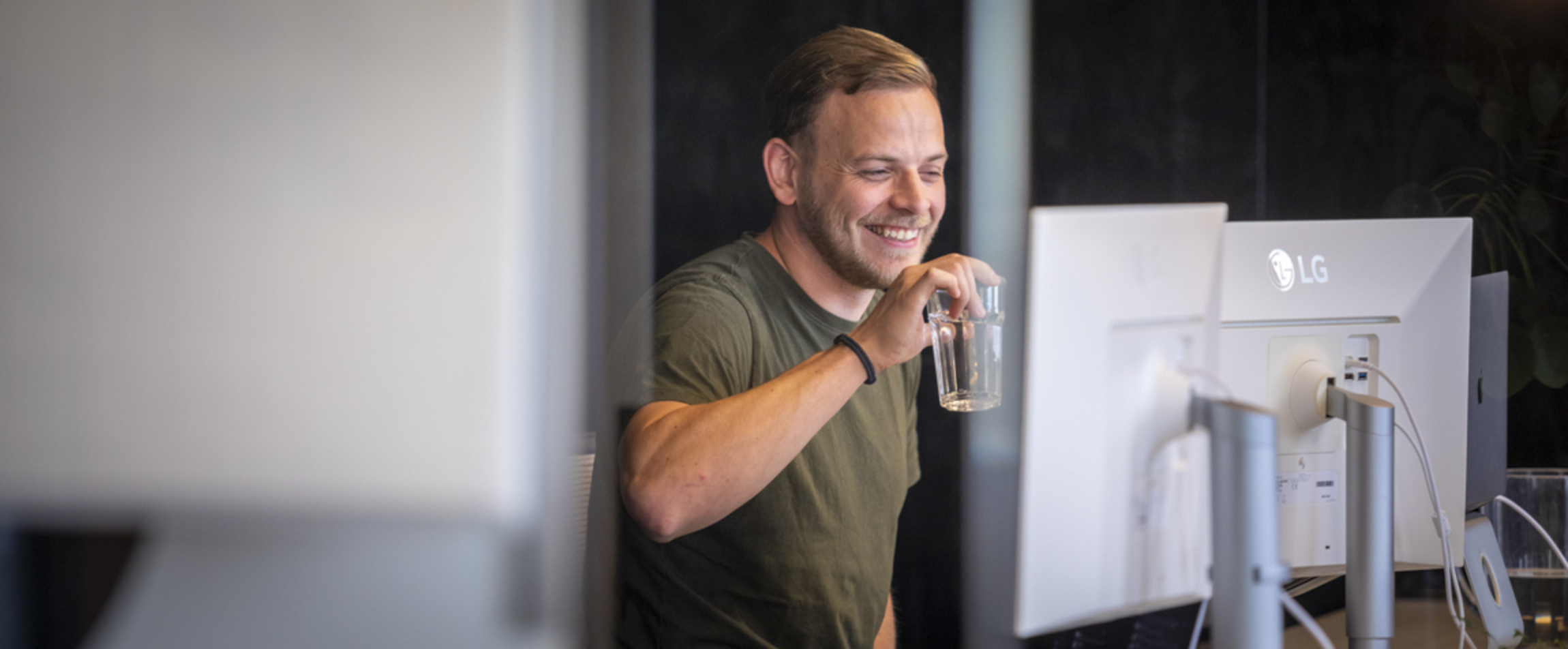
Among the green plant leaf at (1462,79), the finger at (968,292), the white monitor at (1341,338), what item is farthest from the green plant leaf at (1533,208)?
the finger at (968,292)

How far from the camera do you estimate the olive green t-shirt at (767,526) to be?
4.51ft

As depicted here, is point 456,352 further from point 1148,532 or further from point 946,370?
point 1148,532

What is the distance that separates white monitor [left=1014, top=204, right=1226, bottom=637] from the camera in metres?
0.69

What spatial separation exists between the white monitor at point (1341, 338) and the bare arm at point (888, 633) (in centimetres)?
78

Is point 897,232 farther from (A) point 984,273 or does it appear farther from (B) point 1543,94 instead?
(B) point 1543,94

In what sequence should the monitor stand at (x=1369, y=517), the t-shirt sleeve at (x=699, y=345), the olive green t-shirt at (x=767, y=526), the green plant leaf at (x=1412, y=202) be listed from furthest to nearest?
the green plant leaf at (x=1412, y=202) < the olive green t-shirt at (x=767, y=526) < the t-shirt sleeve at (x=699, y=345) < the monitor stand at (x=1369, y=517)

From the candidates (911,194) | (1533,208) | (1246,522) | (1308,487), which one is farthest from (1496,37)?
(1246,522)

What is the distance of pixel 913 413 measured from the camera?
1.67m

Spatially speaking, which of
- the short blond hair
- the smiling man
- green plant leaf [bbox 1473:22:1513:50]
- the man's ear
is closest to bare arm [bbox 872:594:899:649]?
the smiling man

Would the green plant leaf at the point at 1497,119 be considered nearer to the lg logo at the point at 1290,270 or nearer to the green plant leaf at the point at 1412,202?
the green plant leaf at the point at 1412,202

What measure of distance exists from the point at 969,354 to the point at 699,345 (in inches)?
15.7

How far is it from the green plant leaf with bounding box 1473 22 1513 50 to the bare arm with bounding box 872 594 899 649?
188 centimetres

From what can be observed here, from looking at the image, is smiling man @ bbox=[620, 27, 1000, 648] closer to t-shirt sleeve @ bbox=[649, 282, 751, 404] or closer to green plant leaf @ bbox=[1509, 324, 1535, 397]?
t-shirt sleeve @ bbox=[649, 282, 751, 404]

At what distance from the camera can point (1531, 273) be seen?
1984mm
